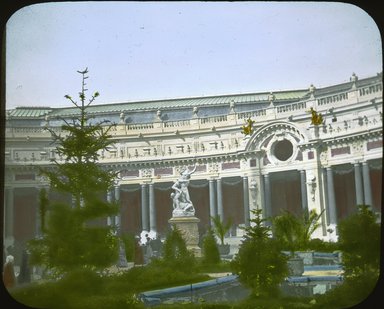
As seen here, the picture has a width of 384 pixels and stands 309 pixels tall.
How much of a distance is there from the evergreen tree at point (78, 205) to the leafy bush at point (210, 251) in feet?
4.40

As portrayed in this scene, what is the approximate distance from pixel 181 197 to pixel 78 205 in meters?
1.68

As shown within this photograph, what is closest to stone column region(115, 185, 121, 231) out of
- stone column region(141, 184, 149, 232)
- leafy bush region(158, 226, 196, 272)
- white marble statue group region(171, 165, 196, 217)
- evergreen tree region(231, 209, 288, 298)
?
stone column region(141, 184, 149, 232)

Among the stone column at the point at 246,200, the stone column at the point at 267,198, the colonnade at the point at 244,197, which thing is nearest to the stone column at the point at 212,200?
the colonnade at the point at 244,197

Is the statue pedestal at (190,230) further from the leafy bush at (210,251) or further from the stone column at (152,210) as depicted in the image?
the stone column at (152,210)

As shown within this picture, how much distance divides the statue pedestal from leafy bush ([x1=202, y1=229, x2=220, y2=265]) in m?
0.12

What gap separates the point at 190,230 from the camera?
7.24 metres

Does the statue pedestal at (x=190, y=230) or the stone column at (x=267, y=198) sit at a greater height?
the stone column at (x=267, y=198)

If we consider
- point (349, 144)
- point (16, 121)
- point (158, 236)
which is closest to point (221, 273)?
point (158, 236)

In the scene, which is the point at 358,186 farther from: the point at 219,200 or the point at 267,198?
the point at 219,200

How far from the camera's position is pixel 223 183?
7.77m

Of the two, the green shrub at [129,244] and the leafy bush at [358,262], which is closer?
the leafy bush at [358,262]

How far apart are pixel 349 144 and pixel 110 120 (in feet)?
12.5

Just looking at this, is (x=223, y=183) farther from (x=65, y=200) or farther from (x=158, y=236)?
(x=65, y=200)

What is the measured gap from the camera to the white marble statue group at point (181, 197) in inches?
295
